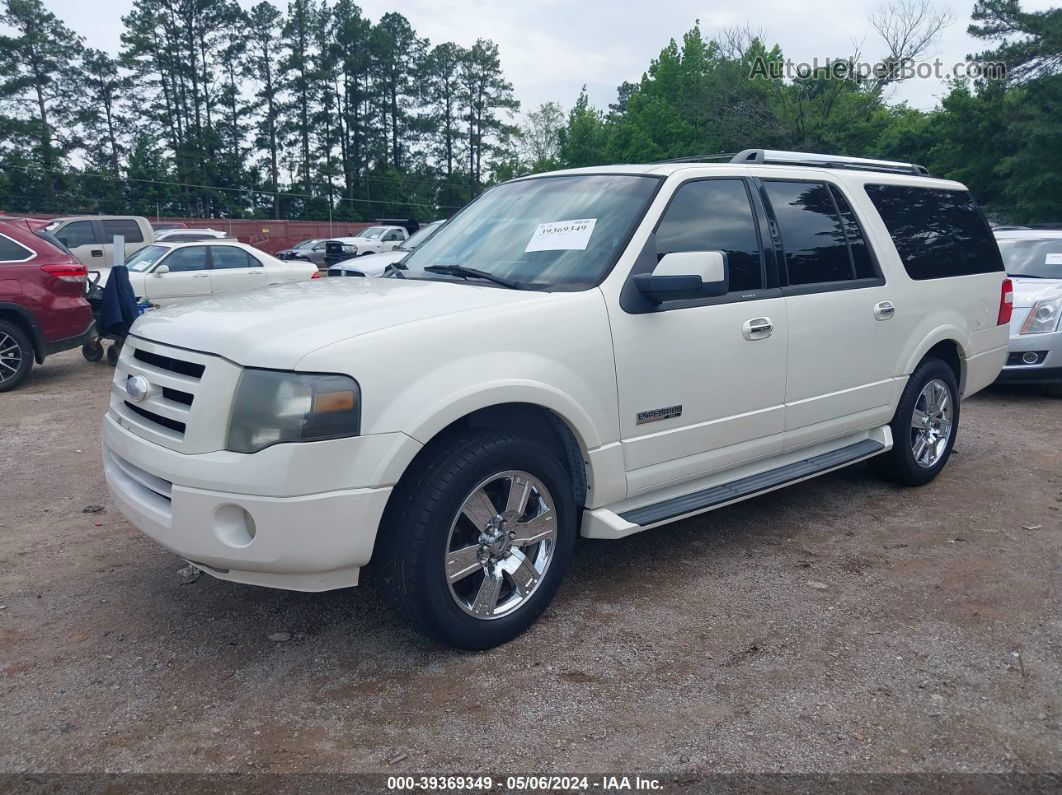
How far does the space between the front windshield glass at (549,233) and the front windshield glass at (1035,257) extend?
649 centimetres

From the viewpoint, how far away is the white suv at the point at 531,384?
2902mm

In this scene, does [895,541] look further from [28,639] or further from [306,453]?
[28,639]

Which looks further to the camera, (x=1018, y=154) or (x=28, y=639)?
(x=1018, y=154)

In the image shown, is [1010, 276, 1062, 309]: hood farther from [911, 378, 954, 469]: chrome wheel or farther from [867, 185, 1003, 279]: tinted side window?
[911, 378, 954, 469]: chrome wheel

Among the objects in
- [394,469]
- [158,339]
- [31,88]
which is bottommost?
[394,469]

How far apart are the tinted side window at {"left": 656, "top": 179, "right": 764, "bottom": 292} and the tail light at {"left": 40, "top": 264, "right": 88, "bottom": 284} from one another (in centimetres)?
754

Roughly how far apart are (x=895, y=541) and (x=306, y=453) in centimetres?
323

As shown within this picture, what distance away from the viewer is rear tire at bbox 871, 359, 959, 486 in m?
5.13

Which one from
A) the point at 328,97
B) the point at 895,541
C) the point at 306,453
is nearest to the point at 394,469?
the point at 306,453

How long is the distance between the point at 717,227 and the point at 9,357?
7.89 metres

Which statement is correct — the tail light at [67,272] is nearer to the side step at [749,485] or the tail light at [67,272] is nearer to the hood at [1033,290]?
the side step at [749,485]

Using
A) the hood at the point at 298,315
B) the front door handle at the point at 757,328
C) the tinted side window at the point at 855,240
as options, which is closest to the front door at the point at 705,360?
the front door handle at the point at 757,328

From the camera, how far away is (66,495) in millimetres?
5355

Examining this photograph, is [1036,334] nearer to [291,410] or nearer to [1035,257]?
[1035,257]
